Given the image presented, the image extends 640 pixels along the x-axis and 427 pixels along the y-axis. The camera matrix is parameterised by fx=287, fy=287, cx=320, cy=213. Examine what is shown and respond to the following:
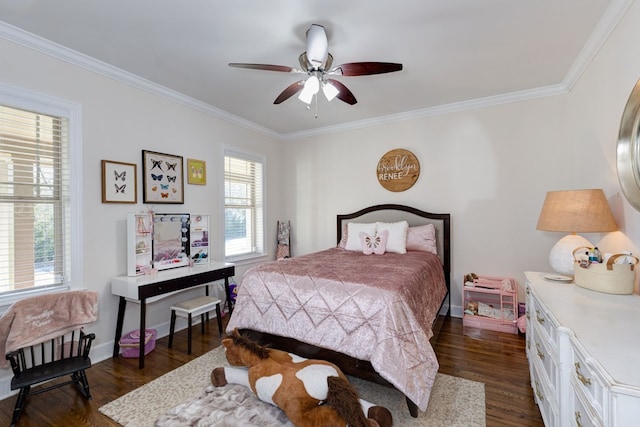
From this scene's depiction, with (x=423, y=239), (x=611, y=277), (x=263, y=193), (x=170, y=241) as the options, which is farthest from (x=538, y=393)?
(x=263, y=193)

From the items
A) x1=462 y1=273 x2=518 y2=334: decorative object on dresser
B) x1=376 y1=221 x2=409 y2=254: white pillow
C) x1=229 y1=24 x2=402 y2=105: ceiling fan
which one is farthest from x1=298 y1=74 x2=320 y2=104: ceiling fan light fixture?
x1=462 y1=273 x2=518 y2=334: decorative object on dresser

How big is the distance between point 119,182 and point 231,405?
227cm

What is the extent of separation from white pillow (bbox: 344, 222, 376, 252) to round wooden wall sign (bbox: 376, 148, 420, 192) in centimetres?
77

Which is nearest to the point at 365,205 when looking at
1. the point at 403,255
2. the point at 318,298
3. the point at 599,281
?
the point at 403,255

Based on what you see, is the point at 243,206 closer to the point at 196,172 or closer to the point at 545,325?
the point at 196,172

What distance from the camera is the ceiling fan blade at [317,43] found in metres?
2.05

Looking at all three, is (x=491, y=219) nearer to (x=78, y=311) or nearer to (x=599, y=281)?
(x=599, y=281)

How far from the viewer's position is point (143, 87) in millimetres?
2988

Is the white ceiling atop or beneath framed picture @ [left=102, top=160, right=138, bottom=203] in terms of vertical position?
atop

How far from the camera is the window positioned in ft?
13.5

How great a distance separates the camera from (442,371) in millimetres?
2379

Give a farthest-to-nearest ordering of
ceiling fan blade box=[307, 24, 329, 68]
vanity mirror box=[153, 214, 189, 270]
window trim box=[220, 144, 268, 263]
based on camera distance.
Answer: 1. window trim box=[220, 144, 268, 263]
2. vanity mirror box=[153, 214, 189, 270]
3. ceiling fan blade box=[307, 24, 329, 68]

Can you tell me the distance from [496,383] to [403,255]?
1.41 metres

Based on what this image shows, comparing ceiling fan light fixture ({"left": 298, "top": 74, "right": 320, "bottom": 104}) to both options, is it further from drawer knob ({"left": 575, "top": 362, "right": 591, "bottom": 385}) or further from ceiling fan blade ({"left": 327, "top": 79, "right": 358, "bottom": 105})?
drawer knob ({"left": 575, "top": 362, "right": 591, "bottom": 385})
